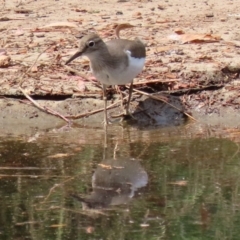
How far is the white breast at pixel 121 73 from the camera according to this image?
845 cm

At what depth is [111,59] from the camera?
8414 mm

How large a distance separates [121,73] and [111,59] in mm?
167

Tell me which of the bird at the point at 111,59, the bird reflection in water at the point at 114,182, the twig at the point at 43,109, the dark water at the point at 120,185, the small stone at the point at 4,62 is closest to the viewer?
the dark water at the point at 120,185

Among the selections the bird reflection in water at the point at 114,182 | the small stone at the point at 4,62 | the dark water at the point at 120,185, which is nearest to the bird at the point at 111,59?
the dark water at the point at 120,185

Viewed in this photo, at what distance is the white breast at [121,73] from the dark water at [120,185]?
1.65ft

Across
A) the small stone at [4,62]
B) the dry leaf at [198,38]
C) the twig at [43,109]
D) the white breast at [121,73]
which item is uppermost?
the white breast at [121,73]

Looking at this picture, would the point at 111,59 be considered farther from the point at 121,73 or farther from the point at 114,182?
the point at 114,182

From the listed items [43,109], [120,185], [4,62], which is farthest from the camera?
[4,62]

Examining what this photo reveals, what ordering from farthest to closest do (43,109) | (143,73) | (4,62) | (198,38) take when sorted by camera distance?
(198,38) < (4,62) < (143,73) < (43,109)

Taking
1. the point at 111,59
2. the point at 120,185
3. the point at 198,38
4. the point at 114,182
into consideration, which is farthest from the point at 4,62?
the point at 120,185

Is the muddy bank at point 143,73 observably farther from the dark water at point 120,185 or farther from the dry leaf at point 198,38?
the dark water at point 120,185

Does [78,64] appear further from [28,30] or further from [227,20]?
[227,20]

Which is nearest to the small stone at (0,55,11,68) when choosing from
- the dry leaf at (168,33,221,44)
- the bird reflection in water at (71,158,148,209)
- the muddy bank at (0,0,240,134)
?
the muddy bank at (0,0,240,134)

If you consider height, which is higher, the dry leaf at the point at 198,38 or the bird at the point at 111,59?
the bird at the point at 111,59
